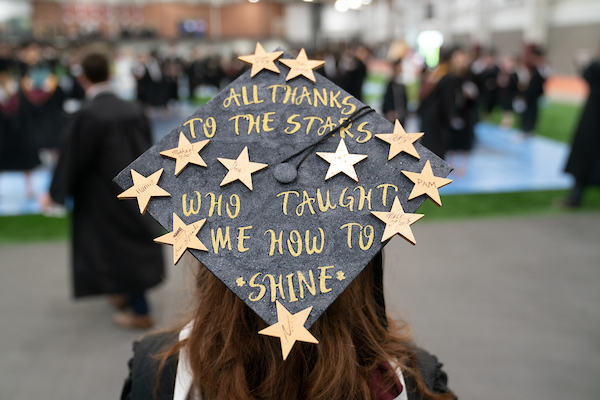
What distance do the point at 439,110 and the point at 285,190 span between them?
5.00 metres

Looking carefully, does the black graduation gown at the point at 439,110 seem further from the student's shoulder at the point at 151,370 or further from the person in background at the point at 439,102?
the student's shoulder at the point at 151,370

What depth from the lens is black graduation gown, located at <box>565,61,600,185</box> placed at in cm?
472

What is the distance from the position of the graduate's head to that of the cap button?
213 cm

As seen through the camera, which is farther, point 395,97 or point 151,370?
point 395,97

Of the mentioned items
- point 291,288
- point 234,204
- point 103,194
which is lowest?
point 103,194

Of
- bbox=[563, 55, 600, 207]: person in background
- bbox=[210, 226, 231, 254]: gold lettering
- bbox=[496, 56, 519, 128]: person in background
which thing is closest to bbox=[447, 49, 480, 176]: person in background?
bbox=[563, 55, 600, 207]: person in background

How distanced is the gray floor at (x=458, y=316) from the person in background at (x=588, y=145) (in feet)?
2.28

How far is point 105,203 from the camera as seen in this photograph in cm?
263

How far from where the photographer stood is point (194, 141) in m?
0.92

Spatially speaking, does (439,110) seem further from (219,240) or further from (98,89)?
(219,240)

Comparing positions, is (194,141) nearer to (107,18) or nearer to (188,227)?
(188,227)

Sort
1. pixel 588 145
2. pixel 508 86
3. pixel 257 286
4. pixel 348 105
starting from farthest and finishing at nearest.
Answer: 1. pixel 508 86
2. pixel 588 145
3. pixel 348 105
4. pixel 257 286

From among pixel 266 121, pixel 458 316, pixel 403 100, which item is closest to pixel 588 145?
pixel 403 100

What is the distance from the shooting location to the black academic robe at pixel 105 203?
252 cm
